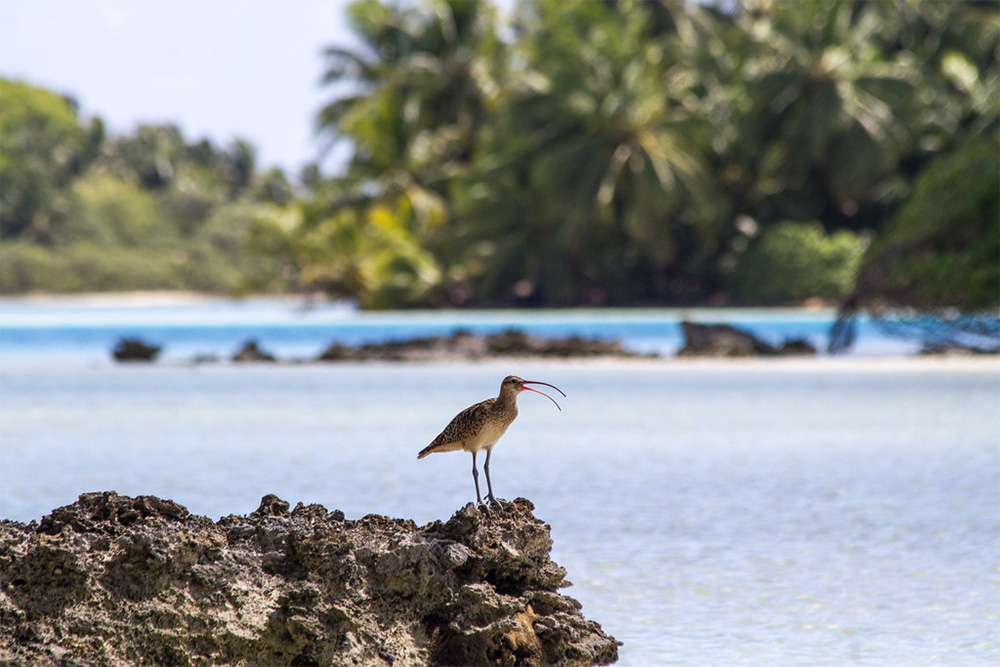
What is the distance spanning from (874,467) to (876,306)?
9836mm

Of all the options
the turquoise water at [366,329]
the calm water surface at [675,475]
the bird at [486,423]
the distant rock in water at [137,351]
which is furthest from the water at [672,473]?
the turquoise water at [366,329]

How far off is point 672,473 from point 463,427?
244 inches

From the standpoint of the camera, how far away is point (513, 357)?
23938 mm

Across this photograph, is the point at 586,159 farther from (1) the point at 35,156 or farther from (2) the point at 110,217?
(1) the point at 35,156

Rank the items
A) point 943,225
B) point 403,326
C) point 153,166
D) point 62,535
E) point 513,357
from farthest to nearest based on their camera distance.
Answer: point 153,166, point 403,326, point 513,357, point 943,225, point 62,535

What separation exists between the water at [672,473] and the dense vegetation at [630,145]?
17341 millimetres

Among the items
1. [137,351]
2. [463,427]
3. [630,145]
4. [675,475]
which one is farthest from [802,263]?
[463,427]

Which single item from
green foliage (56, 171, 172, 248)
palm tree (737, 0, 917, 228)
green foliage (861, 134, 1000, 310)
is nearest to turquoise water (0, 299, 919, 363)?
palm tree (737, 0, 917, 228)

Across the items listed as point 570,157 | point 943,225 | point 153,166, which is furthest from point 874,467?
point 153,166

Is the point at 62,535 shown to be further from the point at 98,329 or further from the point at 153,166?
the point at 153,166

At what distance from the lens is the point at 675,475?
11023 mm

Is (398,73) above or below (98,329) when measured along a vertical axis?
above

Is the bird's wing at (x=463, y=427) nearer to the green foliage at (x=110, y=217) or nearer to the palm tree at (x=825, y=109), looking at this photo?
the palm tree at (x=825, y=109)

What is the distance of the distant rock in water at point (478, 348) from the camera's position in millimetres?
23609
